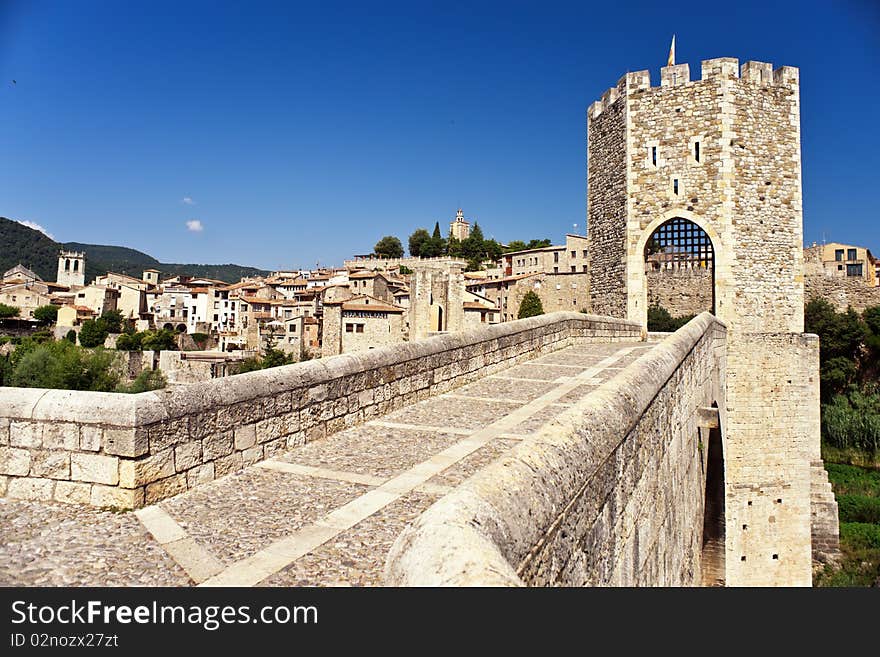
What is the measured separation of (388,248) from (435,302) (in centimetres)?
5821

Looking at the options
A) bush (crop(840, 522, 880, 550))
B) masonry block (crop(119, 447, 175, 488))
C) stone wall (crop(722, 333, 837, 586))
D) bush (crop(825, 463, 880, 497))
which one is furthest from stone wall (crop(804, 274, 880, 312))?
masonry block (crop(119, 447, 175, 488))

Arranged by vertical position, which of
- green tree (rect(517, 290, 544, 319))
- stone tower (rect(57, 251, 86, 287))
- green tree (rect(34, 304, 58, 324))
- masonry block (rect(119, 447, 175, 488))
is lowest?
masonry block (rect(119, 447, 175, 488))

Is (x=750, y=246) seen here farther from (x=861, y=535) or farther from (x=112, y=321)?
(x=112, y=321)

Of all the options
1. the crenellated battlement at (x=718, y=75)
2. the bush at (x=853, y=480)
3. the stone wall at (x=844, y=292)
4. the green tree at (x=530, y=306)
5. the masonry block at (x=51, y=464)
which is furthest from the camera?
the green tree at (x=530, y=306)

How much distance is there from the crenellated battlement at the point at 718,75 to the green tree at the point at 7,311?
75.4 metres

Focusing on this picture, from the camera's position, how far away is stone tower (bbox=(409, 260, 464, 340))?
47.2 m

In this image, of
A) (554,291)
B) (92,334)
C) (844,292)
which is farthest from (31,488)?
(92,334)

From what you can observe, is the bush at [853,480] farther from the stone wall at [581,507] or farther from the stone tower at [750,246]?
the stone wall at [581,507]

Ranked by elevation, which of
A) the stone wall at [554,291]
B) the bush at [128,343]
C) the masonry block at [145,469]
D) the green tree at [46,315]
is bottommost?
the masonry block at [145,469]

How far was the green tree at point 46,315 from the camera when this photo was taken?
6788 centimetres

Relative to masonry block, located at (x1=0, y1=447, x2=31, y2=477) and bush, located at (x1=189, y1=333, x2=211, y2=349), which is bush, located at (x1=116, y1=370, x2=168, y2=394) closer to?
bush, located at (x1=189, y1=333, x2=211, y2=349)

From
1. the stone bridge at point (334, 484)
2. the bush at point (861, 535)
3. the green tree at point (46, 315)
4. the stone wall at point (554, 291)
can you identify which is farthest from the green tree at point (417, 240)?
the stone bridge at point (334, 484)

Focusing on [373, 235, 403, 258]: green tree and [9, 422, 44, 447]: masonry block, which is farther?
[373, 235, 403, 258]: green tree

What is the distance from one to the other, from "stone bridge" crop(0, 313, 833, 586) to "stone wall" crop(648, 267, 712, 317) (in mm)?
33977
